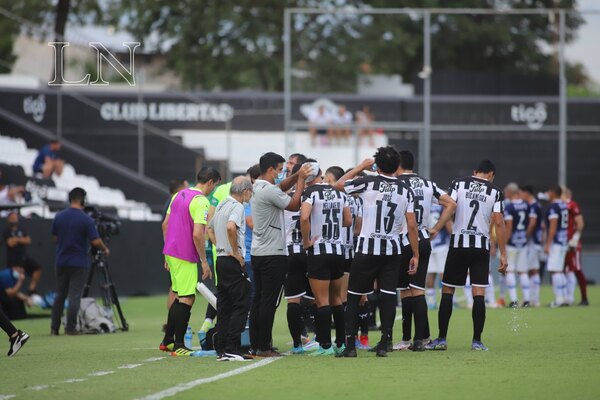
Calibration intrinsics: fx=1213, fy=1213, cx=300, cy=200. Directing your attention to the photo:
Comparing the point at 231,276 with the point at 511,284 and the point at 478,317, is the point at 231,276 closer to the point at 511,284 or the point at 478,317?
the point at 478,317

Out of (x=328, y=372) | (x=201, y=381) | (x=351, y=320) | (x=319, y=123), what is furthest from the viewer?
(x=319, y=123)

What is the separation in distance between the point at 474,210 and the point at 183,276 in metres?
3.46

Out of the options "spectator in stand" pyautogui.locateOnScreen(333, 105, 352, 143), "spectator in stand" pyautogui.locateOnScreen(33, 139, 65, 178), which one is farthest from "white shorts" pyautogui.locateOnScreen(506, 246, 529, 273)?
"spectator in stand" pyautogui.locateOnScreen(33, 139, 65, 178)

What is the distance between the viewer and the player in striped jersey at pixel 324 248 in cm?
1316

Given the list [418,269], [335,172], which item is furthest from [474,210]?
[335,172]

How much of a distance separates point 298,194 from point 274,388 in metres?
3.04

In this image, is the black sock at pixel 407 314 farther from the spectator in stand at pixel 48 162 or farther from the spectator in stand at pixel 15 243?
the spectator in stand at pixel 48 162

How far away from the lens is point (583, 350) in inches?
549

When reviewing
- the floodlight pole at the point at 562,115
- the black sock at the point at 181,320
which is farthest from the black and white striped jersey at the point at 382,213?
the floodlight pole at the point at 562,115

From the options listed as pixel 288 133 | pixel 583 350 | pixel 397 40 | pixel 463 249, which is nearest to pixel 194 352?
pixel 463 249

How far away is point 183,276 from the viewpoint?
13703 mm

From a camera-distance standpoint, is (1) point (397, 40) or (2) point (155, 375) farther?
(1) point (397, 40)

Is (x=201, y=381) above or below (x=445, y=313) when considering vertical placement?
below

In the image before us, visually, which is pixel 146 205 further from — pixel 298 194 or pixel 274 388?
pixel 274 388
